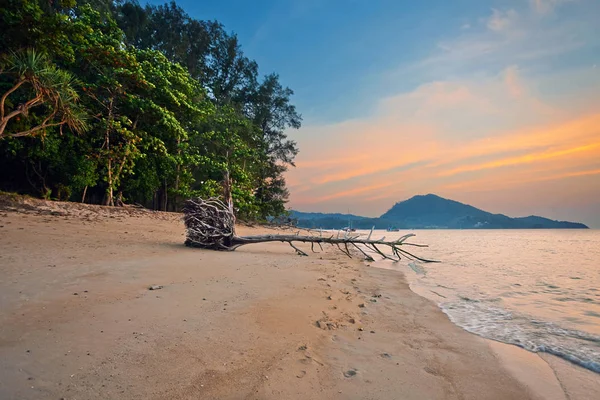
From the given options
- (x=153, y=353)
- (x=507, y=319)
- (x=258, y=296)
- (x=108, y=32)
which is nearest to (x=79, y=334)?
(x=153, y=353)

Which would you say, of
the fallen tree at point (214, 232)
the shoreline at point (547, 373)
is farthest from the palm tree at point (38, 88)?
the shoreline at point (547, 373)

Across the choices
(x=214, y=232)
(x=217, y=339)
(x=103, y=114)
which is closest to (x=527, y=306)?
(x=217, y=339)

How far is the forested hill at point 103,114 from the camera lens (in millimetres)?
9547

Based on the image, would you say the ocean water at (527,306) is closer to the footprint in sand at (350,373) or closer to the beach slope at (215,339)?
the beach slope at (215,339)

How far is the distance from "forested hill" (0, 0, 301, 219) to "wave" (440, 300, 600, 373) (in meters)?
12.0

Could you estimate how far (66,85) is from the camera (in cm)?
949

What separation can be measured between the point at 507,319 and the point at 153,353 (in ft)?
14.3

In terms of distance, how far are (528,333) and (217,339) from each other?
358 centimetres

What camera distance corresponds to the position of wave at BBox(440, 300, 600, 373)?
117 inches

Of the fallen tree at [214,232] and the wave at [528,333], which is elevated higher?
the fallen tree at [214,232]

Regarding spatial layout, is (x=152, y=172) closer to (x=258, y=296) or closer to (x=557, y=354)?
(x=258, y=296)

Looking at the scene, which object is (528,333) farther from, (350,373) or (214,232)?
(214,232)

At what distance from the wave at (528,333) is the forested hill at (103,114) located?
39.3 ft

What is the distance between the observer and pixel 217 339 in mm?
2434
